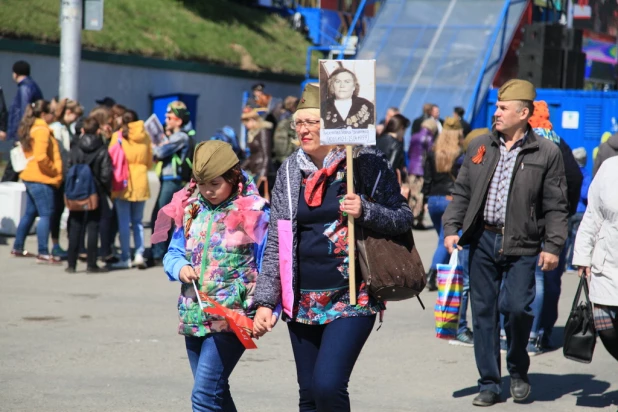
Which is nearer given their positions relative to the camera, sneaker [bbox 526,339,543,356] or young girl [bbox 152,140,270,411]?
young girl [bbox 152,140,270,411]

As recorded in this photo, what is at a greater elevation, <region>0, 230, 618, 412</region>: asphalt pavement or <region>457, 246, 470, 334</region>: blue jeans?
<region>457, 246, 470, 334</region>: blue jeans

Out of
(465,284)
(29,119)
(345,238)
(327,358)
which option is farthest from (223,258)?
(29,119)

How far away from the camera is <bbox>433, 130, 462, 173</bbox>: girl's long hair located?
1004cm

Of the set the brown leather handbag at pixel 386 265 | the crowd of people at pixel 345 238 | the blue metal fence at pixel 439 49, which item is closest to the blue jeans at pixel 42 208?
the crowd of people at pixel 345 238

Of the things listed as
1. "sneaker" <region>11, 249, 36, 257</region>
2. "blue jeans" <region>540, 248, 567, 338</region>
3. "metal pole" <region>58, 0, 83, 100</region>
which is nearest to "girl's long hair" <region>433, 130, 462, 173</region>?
"blue jeans" <region>540, 248, 567, 338</region>

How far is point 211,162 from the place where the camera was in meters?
4.59

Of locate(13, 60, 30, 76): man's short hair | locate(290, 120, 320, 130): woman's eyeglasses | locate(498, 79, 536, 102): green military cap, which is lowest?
locate(290, 120, 320, 130): woman's eyeglasses

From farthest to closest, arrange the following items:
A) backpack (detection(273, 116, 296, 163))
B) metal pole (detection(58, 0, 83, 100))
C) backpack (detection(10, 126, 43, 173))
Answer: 1. metal pole (detection(58, 0, 83, 100))
2. backpack (detection(273, 116, 296, 163))
3. backpack (detection(10, 126, 43, 173))

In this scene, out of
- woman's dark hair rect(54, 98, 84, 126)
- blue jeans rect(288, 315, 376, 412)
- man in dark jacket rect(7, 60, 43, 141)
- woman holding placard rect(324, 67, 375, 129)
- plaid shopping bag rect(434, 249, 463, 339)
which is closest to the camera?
blue jeans rect(288, 315, 376, 412)

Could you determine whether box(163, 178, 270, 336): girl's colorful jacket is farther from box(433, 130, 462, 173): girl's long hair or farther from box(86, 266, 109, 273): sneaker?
box(86, 266, 109, 273): sneaker

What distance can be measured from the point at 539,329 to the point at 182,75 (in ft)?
59.9

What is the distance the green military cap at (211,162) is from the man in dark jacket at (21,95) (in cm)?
1053

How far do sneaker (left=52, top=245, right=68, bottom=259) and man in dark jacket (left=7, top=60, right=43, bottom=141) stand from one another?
10.3ft

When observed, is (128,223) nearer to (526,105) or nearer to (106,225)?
(106,225)
